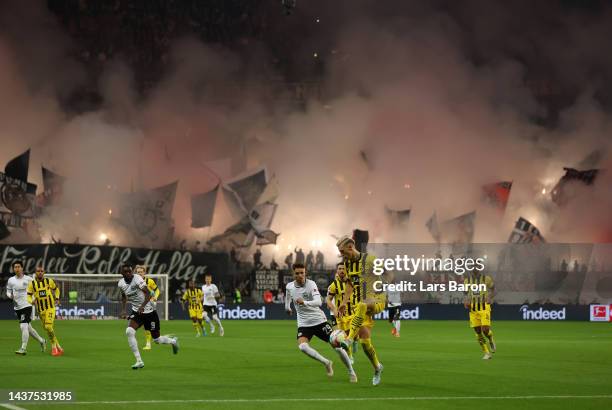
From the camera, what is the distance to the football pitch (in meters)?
15.2

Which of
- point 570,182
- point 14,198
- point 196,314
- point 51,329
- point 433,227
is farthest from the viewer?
point 570,182

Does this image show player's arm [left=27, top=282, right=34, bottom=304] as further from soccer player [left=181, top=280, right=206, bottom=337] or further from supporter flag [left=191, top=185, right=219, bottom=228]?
supporter flag [left=191, top=185, right=219, bottom=228]

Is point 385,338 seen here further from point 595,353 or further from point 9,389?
point 9,389

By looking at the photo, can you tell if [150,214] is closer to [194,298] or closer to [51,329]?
[194,298]

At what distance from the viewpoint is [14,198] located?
66312 mm

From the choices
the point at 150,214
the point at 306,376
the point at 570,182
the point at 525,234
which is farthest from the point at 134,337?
the point at 570,182

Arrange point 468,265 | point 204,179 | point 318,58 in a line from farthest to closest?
point 318,58, point 204,179, point 468,265

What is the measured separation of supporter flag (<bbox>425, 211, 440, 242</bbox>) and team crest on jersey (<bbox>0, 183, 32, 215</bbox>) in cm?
3085

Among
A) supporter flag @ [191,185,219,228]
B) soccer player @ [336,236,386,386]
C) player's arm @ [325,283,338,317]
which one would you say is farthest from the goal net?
soccer player @ [336,236,386,386]

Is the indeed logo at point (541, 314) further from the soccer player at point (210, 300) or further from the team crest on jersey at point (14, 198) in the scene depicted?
the team crest on jersey at point (14, 198)

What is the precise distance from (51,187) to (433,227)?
98.3 feet

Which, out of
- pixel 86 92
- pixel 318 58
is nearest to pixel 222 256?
Answer: pixel 86 92

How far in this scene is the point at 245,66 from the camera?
290 ft

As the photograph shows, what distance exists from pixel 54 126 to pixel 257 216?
60.2 feet
